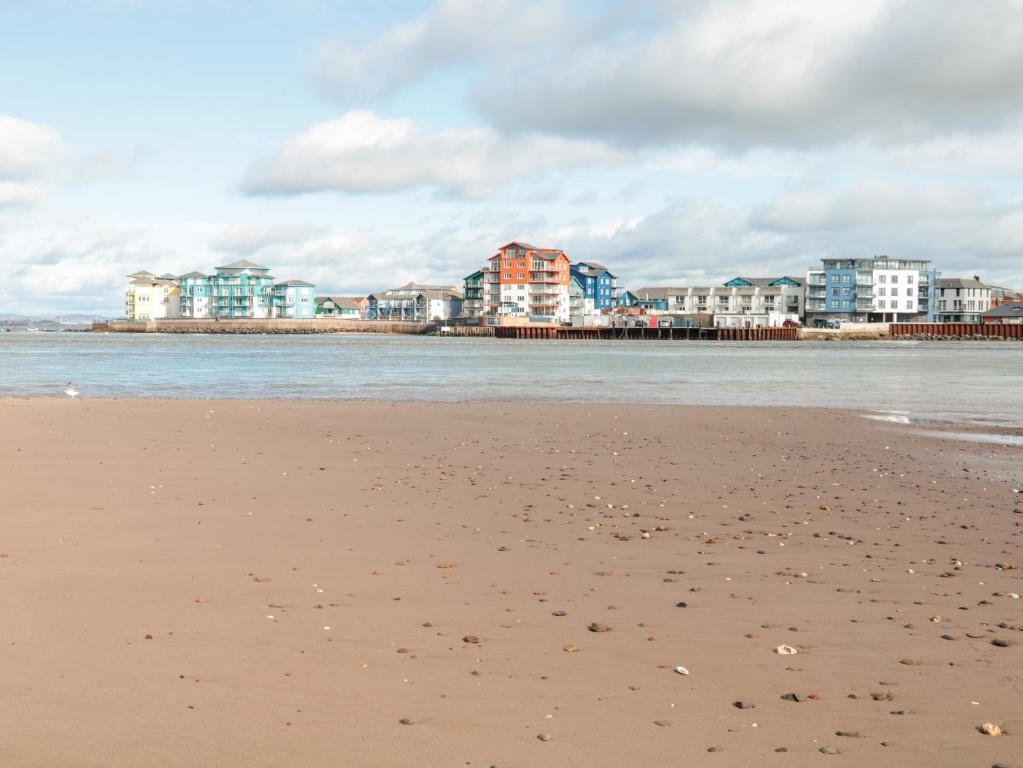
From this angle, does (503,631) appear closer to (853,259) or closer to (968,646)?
(968,646)

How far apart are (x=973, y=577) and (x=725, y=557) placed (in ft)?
7.14

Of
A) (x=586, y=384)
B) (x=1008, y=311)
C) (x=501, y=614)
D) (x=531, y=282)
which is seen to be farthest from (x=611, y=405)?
(x=1008, y=311)

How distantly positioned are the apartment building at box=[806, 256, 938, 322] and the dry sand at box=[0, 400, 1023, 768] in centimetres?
17751

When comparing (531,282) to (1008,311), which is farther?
(531,282)

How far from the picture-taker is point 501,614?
24.5ft

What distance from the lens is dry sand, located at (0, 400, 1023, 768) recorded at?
521 cm

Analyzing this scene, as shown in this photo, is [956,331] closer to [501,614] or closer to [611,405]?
[611,405]

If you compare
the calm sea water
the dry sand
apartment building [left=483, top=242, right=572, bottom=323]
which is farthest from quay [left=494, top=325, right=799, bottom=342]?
the dry sand

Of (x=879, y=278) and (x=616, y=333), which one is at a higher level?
(x=879, y=278)

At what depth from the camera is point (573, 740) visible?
5188 mm

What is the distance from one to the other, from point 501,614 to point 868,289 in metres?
188

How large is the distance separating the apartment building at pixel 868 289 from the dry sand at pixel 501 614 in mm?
177509

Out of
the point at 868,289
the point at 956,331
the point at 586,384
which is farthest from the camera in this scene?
the point at 868,289

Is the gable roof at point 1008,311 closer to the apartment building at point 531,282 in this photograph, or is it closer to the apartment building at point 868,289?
the apartment building at point 868,289
